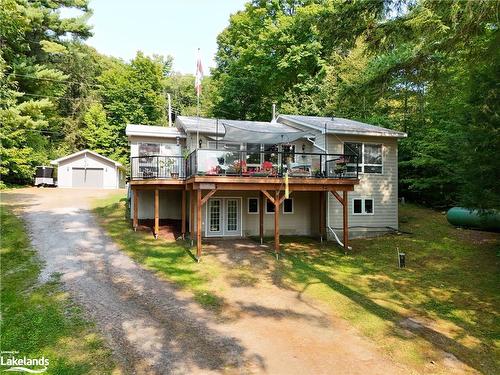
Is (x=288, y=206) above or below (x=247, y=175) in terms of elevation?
below

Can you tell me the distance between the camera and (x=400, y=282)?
1167cm

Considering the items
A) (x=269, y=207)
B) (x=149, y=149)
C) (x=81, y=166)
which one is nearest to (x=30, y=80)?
(x=81, y=166)

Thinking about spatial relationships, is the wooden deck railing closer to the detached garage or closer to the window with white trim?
the window with white trim

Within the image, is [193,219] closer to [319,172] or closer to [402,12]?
[319,172]

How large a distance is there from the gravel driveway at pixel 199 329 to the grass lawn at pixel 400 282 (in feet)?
2.00

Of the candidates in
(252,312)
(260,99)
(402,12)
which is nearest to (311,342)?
(252,312)

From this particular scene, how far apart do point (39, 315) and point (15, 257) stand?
4.93 metres

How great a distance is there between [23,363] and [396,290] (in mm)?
9447

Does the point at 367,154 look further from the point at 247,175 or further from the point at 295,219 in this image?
the point at 247,175

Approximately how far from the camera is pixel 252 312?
9008 millimetres

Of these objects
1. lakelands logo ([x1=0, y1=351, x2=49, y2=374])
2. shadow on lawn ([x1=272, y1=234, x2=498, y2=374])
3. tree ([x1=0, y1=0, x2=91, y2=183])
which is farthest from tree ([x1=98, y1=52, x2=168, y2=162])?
lakelands logo ([x1=0, y1=351, x2=49, y2=374])

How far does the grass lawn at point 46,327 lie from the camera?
6.42 m

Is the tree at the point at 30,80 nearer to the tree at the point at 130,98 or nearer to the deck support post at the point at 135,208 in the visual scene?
the tree at the point at 130,98

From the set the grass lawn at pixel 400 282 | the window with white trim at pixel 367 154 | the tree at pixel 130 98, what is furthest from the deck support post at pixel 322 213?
the tree at pixel 130 98
